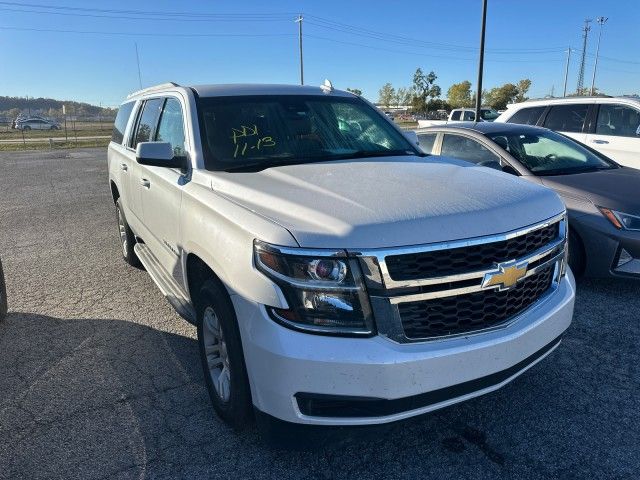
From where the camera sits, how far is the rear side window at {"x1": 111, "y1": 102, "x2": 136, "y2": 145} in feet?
18.4

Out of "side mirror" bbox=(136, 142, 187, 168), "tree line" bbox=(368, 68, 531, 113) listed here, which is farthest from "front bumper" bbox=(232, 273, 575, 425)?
"tree line" bbox=(368, 68, 531, 113)

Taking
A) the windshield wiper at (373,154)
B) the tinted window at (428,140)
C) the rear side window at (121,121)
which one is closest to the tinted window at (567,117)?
the tinted window at (428,140)

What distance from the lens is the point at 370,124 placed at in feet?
13.4

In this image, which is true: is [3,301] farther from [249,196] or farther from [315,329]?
[315,329]

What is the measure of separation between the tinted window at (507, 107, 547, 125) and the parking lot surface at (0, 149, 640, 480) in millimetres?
4859

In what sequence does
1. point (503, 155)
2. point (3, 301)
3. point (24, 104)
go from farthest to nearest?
point (24, 104)
point (503, 155)
point (3, 301)

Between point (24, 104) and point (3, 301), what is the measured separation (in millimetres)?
158324

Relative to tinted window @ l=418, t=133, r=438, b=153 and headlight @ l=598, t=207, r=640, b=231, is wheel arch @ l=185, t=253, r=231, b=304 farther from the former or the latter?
tinted window @ l=418, t=133, r=438, b=153

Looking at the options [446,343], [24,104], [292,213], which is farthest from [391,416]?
[24,104]

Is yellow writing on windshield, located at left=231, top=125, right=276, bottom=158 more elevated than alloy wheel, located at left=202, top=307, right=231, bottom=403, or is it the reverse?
yellow writing on windshield, located at left=231, top=125, right=276, bottom=158

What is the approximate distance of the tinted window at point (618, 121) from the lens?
802 cm

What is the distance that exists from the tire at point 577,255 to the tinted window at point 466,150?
1.36 m

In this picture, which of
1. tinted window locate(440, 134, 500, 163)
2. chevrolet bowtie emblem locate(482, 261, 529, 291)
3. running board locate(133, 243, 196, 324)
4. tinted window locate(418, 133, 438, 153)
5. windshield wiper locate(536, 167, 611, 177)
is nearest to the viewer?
chevrolet bowtie emblem locate(482, 261, 529, 291)

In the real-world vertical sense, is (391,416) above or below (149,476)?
above
